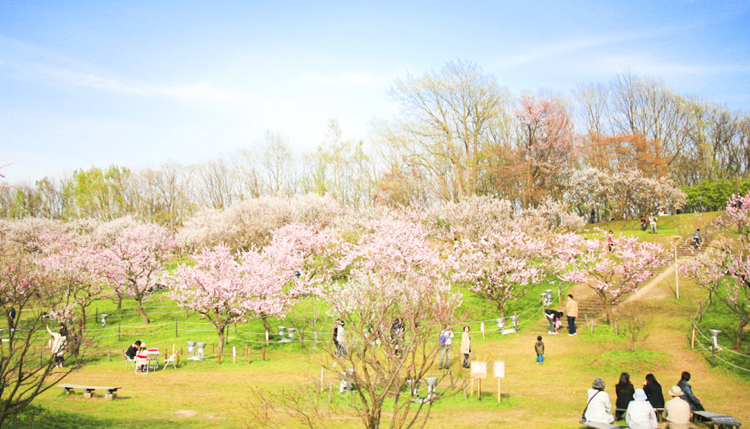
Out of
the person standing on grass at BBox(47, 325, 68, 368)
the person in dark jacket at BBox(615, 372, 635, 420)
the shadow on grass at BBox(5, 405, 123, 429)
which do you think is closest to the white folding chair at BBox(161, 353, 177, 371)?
the person standing on grass at BBox(47, 325, 68, 368)

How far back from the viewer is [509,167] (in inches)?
1716

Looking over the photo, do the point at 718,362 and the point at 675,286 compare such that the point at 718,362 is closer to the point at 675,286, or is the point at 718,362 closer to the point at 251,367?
the point at 675,286

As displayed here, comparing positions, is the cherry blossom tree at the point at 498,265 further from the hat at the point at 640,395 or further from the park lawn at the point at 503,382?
the hat at the point at 640,395

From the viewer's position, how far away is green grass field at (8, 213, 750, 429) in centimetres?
1174

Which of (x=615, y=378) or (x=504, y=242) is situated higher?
(x=504, y=242)

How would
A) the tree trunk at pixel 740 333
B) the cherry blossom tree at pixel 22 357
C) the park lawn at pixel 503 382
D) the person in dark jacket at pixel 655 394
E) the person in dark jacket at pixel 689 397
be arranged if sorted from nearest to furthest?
1. the cherry blossom tree at pixel 22 357
2. the person in dark jacket at pixel 689 397
3. the person in dark jacket at pixel 655 394
4. the park lawn at pixel 503 382
5. the tree trunk at pixel 740 333

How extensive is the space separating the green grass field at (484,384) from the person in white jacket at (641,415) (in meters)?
1.75

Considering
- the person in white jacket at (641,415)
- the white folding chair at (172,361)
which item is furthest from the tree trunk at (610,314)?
the white folding chair at (172,361)

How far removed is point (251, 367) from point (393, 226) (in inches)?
579

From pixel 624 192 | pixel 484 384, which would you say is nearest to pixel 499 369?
pixel 484 384

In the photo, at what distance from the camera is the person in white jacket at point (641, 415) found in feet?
31.2

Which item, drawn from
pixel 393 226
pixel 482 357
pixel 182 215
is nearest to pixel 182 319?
pixel 393 226

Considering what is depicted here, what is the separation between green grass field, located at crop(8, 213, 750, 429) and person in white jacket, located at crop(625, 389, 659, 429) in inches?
68.9

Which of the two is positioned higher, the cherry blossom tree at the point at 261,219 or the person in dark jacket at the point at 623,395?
the cherry blossom tree at the point at 261,219
